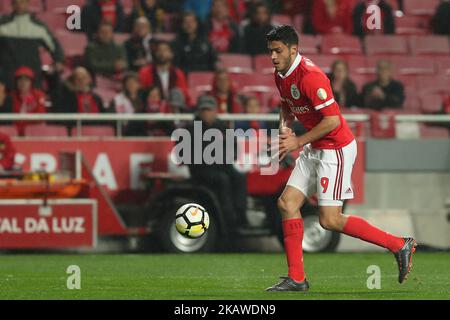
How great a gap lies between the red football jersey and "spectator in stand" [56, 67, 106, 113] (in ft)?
20.8

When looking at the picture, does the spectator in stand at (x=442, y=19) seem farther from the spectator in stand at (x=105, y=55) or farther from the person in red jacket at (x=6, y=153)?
the person in red jacket at (x=6, y=153)

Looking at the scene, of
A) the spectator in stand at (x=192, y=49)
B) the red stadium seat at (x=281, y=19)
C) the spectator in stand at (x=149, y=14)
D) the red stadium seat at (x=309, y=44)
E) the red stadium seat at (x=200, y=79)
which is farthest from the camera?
the red stadium seat at (x=281, y=19)

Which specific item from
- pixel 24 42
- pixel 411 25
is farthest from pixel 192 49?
pixel 411 25

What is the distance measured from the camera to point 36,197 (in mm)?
15359

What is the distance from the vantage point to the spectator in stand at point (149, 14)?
59.0ft

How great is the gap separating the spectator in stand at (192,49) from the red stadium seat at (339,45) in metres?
2.06

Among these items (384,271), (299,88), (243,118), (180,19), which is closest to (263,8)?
(180,19)

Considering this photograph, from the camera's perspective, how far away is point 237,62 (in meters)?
18.0

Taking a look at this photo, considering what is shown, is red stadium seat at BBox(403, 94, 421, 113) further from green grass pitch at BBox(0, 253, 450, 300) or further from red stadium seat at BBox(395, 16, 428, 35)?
green grass pitch at BBox(0, 253, 450, 300)

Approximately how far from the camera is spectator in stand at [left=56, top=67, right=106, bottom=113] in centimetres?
1605

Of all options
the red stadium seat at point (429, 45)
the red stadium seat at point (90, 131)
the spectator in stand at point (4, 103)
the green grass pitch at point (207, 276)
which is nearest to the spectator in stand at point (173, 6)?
the red stadium seat at point (90, 131)

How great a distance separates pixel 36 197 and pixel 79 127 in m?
1.13

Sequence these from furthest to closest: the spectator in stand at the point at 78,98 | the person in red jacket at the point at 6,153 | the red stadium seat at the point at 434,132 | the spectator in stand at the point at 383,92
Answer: the spectator in stand at the point at 383,92
the red stadium seat at the point at 434,132
the spectator in stand at the point at 78,98
the person in red jacket at the point at 6,153
